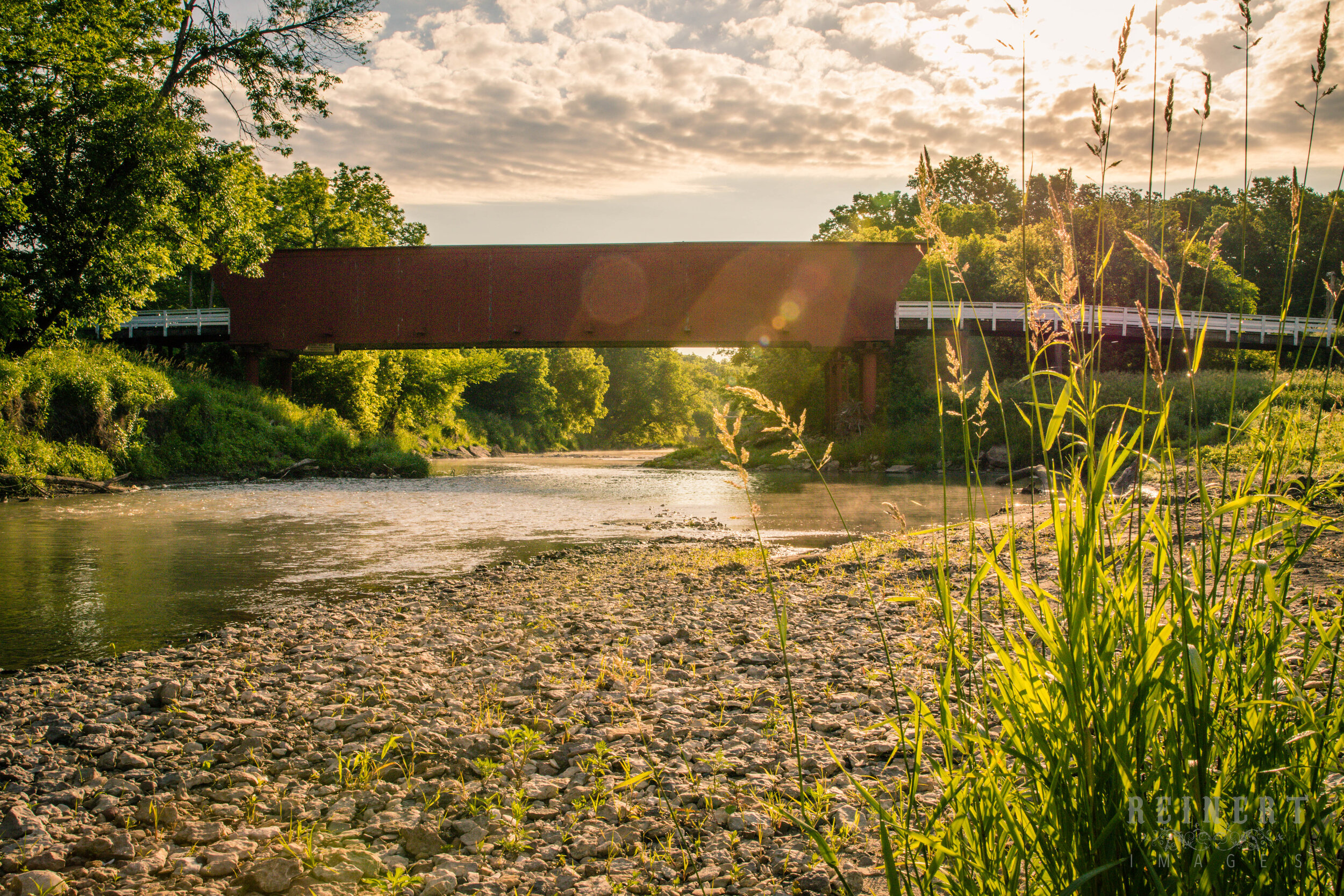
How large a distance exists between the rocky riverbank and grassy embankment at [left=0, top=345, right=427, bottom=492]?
13552mm

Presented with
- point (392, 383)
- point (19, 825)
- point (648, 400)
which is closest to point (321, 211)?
point (392, 383)

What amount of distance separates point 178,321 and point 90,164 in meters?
11.4

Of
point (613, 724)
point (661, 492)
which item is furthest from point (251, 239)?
point (613, 724)

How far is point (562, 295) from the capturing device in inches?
907

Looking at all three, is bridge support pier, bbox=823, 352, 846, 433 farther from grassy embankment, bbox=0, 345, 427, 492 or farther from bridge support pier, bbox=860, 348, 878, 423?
grassy embankment, bbox=0, 345, 427, 492

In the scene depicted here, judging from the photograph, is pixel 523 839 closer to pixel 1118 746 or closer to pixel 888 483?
pixel 1118 746

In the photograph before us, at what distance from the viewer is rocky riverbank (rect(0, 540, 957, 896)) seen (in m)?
2.28

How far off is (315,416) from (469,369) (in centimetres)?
1453

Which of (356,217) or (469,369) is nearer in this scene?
(356,217)

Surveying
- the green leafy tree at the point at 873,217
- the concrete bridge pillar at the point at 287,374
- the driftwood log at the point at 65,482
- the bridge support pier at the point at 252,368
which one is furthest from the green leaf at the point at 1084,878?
the green leafy tree at the point at 873,217

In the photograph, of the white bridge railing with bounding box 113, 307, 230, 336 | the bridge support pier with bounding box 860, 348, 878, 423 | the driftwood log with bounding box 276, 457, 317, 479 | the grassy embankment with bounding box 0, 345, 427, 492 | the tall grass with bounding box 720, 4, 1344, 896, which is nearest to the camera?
the tall grass with bounding box 720, 4, 1344, 896

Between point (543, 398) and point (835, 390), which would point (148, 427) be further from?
point (543, 398)

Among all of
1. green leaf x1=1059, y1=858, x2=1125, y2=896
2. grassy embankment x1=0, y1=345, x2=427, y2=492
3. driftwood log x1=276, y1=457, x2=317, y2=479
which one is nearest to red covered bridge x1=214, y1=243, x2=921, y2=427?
grassy embankment x1=0, y1=345, x2=427, y2=492

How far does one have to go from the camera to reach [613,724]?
3295mm
